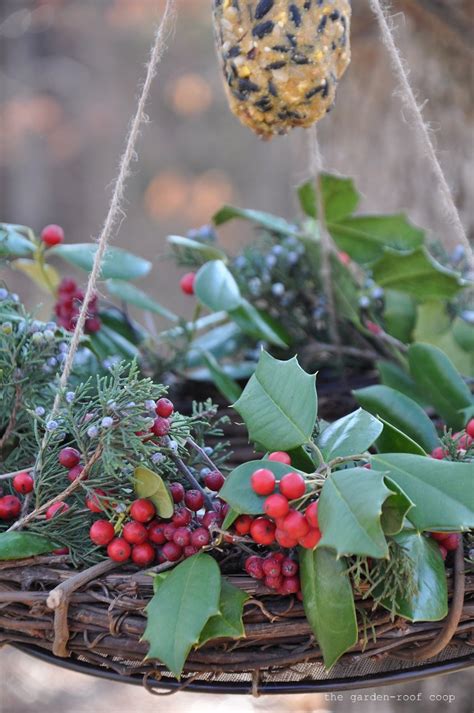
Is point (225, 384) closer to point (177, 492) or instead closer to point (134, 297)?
point (134, 297)

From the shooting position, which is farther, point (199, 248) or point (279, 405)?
point (199, 248)

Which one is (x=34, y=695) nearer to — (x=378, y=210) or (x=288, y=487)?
(x=378, y=210)

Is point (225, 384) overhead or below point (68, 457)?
below

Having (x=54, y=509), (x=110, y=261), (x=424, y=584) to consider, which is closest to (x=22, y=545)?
(x=54, y=509)

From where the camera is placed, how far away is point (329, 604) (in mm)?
427

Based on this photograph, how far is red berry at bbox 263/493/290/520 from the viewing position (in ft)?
1.36

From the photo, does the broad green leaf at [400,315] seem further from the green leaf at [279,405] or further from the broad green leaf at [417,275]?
the green leaf at [279,405]

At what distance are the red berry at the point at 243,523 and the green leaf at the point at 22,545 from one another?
126mm

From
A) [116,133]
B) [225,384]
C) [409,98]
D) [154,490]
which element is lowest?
[116,133]

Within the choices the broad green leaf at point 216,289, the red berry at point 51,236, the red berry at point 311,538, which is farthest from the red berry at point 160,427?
the red berry at point 51,236

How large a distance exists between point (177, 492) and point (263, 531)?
0.24 feet

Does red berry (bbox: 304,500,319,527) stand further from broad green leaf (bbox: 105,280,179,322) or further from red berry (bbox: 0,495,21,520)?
broad green leaf (bbox: 105,280,179,322)

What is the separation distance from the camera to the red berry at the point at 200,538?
46 cm

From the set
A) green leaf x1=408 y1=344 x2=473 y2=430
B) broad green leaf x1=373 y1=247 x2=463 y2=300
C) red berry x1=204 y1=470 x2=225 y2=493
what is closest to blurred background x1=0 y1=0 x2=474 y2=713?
broad green leaf x1=373 y1=247 x2=463 y2=300
